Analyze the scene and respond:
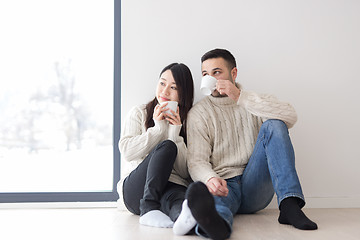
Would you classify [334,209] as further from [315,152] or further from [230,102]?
[230,102]


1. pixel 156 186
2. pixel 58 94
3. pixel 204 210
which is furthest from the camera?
pixel 58 94

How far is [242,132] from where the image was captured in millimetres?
2104

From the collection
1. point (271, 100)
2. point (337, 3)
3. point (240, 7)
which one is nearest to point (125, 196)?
point (271, 100)

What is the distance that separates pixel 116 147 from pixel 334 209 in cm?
143

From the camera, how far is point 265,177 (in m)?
1.88

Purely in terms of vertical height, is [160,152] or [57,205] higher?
[160,152]

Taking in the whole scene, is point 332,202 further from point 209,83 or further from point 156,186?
point 156,186

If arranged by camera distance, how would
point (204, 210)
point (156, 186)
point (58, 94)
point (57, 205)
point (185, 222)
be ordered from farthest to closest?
point (58, 94), point (57, 205), point (156, 186), point (185, 222), point (204, 210)

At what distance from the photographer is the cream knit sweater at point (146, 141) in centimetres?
195

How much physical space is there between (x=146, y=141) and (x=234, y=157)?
0.49 metres

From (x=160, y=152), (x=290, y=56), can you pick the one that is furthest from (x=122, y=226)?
(x=290, y=56)

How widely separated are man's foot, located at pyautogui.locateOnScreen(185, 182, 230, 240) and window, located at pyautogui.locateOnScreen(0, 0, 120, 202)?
1.34m

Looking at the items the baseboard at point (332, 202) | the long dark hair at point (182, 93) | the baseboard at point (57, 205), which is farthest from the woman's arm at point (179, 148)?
the baseboard at point (332, 202)

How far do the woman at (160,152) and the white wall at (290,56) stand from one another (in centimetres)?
34
